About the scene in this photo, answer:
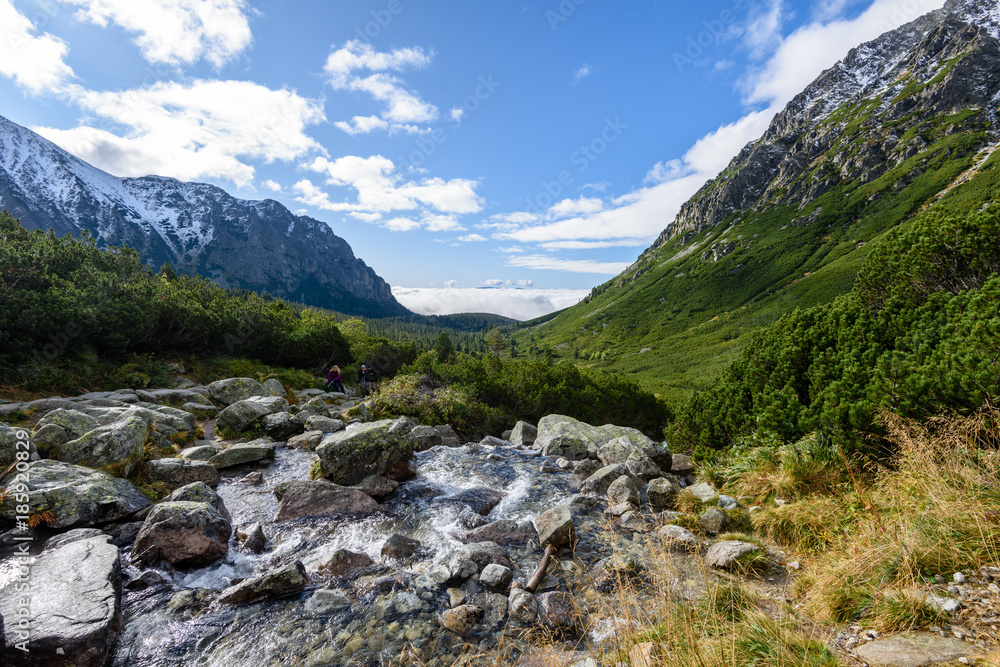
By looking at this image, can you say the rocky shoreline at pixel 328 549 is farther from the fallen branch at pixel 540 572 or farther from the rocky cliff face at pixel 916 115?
the rocky cliff face at pixel 916 115

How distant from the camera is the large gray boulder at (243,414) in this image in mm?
15391

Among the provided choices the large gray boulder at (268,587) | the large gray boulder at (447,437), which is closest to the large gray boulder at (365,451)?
the large gray boulder at (268,587)

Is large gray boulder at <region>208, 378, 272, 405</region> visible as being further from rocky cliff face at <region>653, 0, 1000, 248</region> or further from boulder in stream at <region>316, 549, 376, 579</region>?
rocky cliff face at <region>653, 0, 1000, 248</region>

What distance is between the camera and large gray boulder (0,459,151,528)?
768cm

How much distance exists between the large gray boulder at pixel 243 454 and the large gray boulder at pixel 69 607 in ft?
18.4

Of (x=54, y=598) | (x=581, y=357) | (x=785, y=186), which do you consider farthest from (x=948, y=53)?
(x=54, y=598)

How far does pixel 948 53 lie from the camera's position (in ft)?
589

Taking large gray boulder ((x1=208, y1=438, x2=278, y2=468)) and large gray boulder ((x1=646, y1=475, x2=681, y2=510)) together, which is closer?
large gray boulder ((x1=646, y1=475, x2=681, y2=510))

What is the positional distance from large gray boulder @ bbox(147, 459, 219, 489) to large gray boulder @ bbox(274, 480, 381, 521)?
8.02ft

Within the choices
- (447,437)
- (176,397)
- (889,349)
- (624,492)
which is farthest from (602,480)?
(176,397)

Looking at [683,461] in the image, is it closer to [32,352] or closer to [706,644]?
[706,644]

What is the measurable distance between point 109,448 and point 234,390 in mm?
10080

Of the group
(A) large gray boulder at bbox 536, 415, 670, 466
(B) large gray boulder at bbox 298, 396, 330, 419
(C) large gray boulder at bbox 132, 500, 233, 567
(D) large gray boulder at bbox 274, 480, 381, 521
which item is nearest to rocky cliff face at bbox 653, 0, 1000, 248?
(A) large gray boulder at bbox 536, 415, 670, 466

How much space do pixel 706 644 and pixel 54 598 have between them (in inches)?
341
